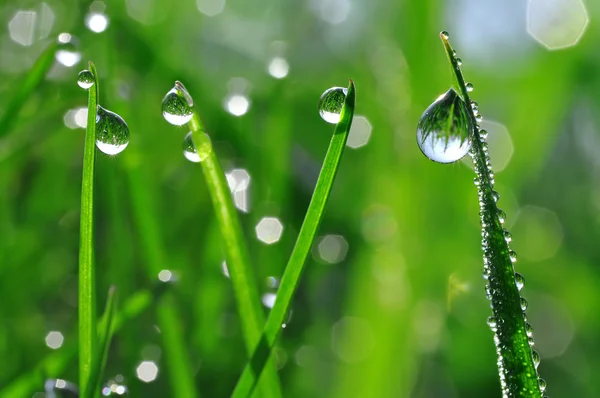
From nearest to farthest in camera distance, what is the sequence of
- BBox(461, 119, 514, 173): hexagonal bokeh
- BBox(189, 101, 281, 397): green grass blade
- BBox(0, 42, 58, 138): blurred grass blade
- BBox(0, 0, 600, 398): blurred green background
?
BBox(189, 101, 281, 397): green grass blade, BBox(0, 42, 58, 138): blurred grass blade, BBox(0, 0, 600, 398): blurred green background, BBox(461, 119, 514, 173): hexagonal bokeh

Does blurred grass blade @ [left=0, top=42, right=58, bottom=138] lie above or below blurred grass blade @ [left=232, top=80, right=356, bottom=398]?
above

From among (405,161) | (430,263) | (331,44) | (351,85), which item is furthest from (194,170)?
(351,85)

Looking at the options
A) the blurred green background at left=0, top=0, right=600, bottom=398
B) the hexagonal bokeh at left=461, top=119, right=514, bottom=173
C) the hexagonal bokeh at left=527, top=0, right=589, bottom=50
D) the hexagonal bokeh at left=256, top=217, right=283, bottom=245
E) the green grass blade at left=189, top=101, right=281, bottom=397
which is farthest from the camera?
the hexagonal bokeh at left=527, top=0, right=589, bottom=50

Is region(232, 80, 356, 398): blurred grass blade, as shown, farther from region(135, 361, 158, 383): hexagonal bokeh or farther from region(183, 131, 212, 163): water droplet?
region(135, 361, 158, 383): hexagonal bokeh

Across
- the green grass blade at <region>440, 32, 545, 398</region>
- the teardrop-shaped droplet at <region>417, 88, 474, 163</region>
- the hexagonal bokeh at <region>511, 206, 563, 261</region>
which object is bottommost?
the green grass blade at <region>440, 32, 545, 398</region>

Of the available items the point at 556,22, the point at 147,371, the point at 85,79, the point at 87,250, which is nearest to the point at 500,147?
the point at 556,22

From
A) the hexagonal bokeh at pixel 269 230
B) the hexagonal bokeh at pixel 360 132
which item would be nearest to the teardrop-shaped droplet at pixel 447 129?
the hexagonal bokeh at pixel 269 230

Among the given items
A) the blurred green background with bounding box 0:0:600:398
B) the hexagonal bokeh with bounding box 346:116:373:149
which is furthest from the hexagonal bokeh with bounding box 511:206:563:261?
the hexagonal bokeh with bounding box 346:116:373:149
